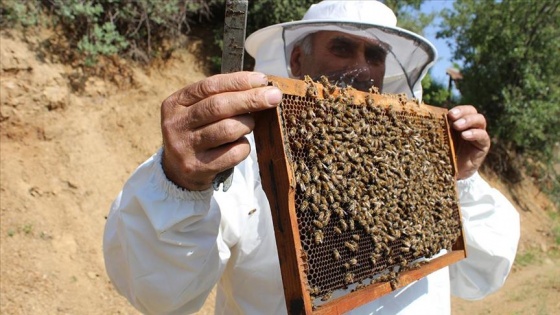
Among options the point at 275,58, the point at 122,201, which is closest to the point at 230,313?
the point at 122,201

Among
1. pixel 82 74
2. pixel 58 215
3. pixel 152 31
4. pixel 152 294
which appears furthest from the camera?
pixel 152 31

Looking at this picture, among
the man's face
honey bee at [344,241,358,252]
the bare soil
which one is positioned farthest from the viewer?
the bare soil

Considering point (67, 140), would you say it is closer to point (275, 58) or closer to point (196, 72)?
point (196, 72)

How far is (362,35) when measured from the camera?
3312 mm

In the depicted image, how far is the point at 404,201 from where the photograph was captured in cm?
243

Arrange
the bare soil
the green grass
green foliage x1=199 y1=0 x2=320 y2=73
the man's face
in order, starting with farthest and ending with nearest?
the green grass < green foliage x1=199 y1=0 x2=320 y2=73 < the bare soil < the man's face

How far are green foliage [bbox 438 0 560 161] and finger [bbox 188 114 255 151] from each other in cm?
1468

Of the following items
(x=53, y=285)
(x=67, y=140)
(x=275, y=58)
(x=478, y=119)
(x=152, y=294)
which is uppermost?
(x=275, y=58)

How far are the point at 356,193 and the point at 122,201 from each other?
3.60ft

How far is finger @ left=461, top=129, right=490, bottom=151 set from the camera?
3074 millimetres

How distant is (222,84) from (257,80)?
0.13 m

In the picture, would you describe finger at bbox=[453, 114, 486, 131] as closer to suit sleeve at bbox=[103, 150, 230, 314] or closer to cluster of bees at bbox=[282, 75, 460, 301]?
cluster of bees at bbox=[282, 75, 460, 301]

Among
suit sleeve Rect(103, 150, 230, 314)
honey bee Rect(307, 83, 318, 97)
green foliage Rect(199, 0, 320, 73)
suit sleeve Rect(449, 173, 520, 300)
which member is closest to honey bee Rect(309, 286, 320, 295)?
suit sleeve Rect(103, 150, 230, 314)

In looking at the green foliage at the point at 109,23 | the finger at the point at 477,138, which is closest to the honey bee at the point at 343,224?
the finger at the point at 477,138
